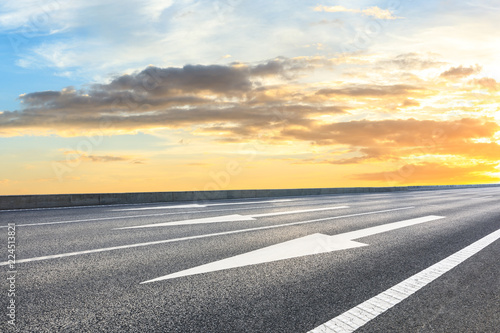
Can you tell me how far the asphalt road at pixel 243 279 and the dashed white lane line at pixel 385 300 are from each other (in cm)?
3

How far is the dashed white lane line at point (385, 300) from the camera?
11.3 ft

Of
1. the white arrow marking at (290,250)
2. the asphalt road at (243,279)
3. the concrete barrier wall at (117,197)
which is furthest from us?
the concrete barrier wall at (117,197)

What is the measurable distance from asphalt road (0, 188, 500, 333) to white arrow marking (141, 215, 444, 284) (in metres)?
0.02

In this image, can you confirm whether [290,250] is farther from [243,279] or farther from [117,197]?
[117,197]

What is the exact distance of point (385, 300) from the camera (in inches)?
165

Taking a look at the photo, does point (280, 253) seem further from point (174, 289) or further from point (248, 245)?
point (174, 289)

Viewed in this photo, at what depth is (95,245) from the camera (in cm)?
739

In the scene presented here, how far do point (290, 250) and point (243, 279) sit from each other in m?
2.01

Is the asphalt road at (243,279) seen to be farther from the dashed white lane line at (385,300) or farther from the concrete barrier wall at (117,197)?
the concrete barrier wall at (117,197)

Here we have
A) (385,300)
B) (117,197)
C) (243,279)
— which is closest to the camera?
(385,300)

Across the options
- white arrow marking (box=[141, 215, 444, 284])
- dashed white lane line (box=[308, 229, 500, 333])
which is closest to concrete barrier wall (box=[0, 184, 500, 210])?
white arrow marking (box=[141, 215, 444, 284])

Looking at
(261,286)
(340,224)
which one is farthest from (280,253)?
(340,224)

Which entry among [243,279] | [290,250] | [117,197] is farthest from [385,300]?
[117,197]

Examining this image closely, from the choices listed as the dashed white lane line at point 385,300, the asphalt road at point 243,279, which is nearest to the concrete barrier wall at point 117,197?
the asphalt road at point 243,279
